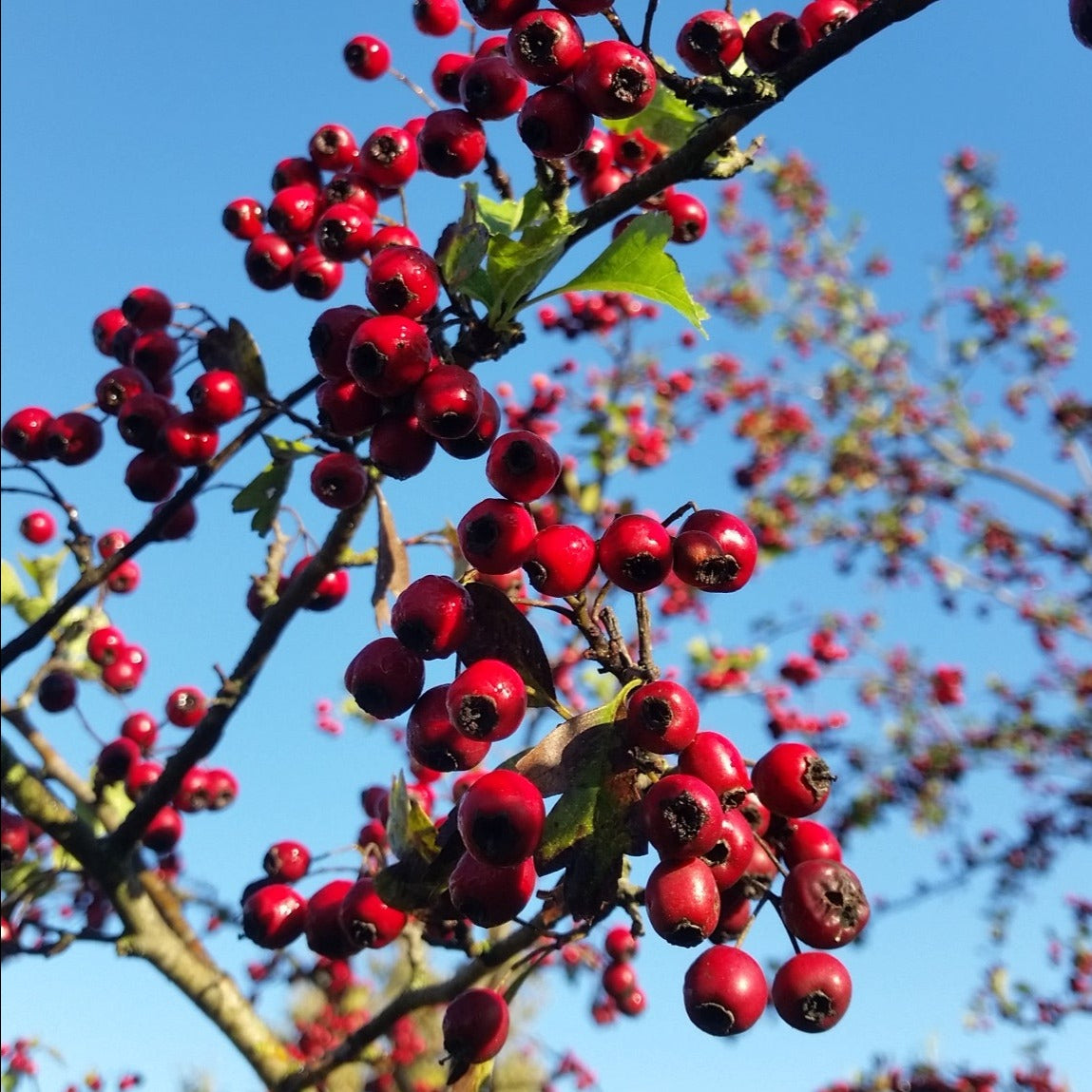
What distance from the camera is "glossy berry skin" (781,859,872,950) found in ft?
5.08

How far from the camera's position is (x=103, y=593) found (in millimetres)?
3746

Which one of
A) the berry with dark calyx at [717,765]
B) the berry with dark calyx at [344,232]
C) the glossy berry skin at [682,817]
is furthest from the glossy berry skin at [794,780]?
the berry with dark calyx at [344,232]

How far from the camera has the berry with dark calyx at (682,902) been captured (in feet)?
4.61

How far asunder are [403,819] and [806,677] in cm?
589

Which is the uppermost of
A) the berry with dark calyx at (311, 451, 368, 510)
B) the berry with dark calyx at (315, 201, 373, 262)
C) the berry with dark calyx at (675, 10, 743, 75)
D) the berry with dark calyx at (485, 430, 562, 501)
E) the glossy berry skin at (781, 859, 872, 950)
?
the berry with dark calyx at (675, 10, 743, 75)

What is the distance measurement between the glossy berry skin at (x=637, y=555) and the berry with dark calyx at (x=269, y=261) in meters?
1.60

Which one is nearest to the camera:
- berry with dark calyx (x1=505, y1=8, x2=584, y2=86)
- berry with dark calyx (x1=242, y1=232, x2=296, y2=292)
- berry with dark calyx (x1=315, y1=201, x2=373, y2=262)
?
berry with dark calyx (x1=505, y1=8, x2=584, y2=86)

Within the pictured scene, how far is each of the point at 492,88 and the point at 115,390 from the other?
1353 millimetres

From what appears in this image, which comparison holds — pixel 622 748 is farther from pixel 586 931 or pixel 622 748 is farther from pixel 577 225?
pixel 577 225

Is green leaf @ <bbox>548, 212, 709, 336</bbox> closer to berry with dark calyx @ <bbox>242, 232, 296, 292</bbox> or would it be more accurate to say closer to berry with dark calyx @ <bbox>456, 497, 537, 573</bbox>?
berry with dark calyx @ <bbox>456, 497, 537, 573</bbox>

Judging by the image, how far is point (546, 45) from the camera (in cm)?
184

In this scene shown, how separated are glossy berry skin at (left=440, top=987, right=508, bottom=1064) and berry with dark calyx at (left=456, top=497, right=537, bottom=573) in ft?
3.14

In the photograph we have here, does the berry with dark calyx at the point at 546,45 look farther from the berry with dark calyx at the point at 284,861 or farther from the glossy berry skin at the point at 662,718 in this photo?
the berry with dark calyx at the point at 284,861

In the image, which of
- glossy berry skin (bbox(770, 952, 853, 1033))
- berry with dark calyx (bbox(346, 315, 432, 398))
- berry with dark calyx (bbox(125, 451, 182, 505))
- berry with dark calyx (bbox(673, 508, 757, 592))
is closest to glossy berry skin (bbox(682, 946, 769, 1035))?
glossy berry skin (bbox(770, 952, 853, 1033))
